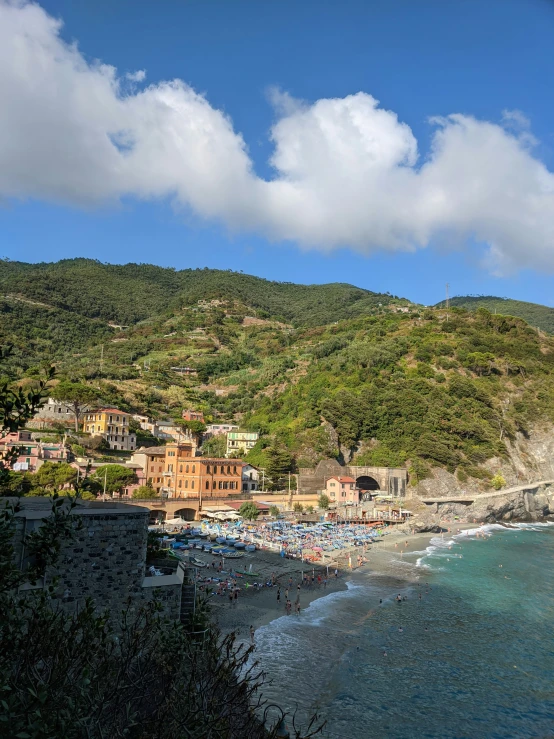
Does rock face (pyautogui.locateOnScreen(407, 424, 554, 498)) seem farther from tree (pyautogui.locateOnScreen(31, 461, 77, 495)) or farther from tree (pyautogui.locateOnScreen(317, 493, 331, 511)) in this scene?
tree (pyautogui.locateOnScreen(31, 461, 77, 495))

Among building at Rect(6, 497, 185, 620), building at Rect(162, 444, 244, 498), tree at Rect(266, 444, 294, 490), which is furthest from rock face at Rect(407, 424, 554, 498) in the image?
building at Rect(6, 497, 185, 620)

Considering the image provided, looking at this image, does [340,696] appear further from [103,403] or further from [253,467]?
[103,403]

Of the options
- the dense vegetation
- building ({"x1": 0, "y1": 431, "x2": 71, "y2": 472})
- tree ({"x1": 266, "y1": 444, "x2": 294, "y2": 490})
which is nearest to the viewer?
building ({"x1": 0, "y1": 431, "x2": 71, "y2": 472})

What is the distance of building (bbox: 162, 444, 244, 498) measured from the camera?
5109 cm

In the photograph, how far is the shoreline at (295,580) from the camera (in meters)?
25.5

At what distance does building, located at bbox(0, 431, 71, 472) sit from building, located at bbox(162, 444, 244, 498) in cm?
946

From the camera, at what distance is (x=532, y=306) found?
607 ft

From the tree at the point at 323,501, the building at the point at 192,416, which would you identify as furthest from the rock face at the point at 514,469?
the building at the point at 192,416

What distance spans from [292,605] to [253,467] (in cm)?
3323

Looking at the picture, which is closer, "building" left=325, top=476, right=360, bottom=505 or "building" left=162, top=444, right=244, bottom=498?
"building" left=162, top=444, right=244, bottom=498

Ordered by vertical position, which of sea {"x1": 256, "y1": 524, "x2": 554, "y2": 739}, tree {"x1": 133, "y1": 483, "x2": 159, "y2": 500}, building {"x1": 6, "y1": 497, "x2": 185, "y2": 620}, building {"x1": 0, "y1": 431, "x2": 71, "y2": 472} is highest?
building {"x1": 0, "y1": 431, "x2": 71, "y2": 472}

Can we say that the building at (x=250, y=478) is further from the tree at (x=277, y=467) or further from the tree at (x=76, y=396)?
the tree at (x=76, y=396)

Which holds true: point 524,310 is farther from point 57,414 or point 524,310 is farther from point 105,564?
point 105,564

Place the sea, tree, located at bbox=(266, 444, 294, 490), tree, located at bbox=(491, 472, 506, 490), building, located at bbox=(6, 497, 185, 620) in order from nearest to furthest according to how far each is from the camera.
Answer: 1. building, located at bbox=(6, 497, 185, 620)
2. the sea
3. tree, located at bbox=(266, 444, 294, 490)
4. tree, located at bbox=(491, 472, 506, 490)
